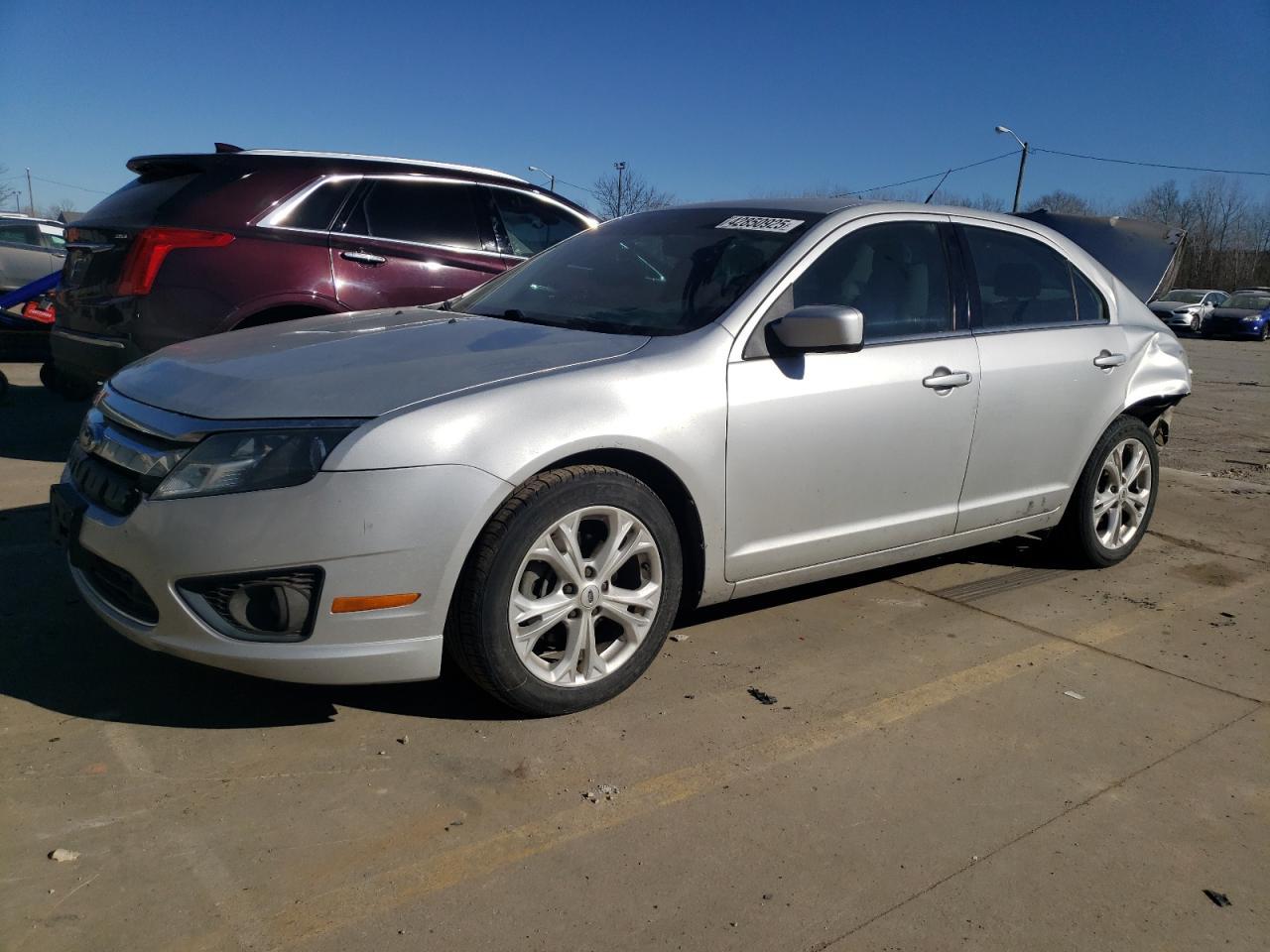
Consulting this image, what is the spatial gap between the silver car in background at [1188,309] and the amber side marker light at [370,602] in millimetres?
34592

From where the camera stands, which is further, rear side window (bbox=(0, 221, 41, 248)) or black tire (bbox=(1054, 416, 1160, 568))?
rear side window (bbox=(0, 221, 41, 248))

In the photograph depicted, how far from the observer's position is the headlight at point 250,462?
270cm

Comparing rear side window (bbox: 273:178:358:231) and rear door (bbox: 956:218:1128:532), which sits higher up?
rear side window (bbox: 273:178:358:231)

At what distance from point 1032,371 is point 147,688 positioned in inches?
140

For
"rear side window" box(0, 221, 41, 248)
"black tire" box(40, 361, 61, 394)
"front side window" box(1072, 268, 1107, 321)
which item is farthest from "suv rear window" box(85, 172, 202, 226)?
"rear side window" box(0, 221, 41, 248)

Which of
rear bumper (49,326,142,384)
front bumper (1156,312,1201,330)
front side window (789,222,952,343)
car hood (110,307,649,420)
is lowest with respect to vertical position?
front bumper (1156,312,1201,330)

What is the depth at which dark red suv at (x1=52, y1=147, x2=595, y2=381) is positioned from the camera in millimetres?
5344

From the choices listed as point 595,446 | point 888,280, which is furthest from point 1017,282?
point 595,446

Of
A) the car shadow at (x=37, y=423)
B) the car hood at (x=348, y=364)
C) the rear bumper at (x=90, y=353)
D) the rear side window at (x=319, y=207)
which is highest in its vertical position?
the rear side window at (x=319, y=207)

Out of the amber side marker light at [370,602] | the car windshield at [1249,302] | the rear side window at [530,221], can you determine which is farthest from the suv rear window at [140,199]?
the car windshield at [1249,302]

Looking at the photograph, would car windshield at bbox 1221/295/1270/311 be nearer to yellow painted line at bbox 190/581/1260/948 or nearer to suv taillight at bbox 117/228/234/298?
yellow painted line at bbox 190/581/1260/948

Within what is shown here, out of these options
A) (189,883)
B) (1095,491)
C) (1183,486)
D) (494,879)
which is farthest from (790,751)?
(1183,486)

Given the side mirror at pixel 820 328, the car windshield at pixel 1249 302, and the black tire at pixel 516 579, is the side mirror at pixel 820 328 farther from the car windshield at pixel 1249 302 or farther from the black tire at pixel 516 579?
the car windshield at pixel 1249 302

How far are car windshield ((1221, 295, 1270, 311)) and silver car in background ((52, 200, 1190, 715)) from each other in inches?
1306
